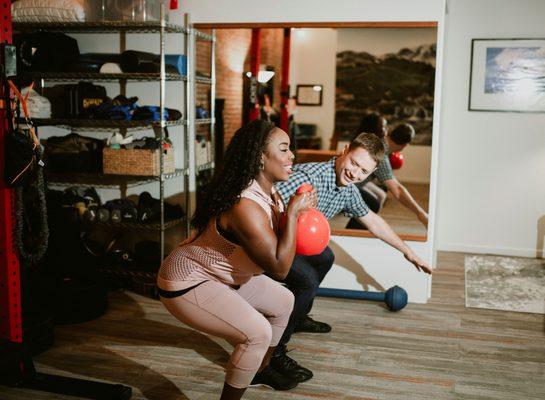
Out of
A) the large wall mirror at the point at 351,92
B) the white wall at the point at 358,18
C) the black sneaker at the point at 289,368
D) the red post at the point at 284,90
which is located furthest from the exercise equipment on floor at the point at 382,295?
the red post at the point at 284,90

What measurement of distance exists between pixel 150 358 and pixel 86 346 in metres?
0.41

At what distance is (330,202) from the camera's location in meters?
3.25

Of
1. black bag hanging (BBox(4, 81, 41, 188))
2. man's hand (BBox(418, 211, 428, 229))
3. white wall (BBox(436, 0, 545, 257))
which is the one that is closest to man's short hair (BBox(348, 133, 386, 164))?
man's hand (BBox(418, 211, 428, 229))

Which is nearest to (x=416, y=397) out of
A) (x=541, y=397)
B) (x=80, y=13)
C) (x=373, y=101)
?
(x=541, y=397)

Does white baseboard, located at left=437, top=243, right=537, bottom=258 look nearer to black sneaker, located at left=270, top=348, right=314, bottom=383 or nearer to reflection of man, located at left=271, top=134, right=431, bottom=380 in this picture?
reflection of man, located at left=271, top=134, right=431, bottom=380

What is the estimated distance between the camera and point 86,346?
3.38m

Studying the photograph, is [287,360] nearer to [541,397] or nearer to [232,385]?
[232,385]

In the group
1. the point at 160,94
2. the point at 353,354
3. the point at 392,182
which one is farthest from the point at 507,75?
the point at 353,354

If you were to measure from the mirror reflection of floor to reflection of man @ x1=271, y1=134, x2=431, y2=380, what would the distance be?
3.10 feet

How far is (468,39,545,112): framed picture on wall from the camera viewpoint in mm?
5344

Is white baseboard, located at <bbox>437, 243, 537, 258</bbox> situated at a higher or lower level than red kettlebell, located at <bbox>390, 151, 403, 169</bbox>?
lower

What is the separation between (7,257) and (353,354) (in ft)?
5.93

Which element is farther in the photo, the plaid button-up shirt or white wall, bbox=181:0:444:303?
white wall, bbox=181:0:444:303

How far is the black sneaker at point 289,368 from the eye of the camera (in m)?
2.96
